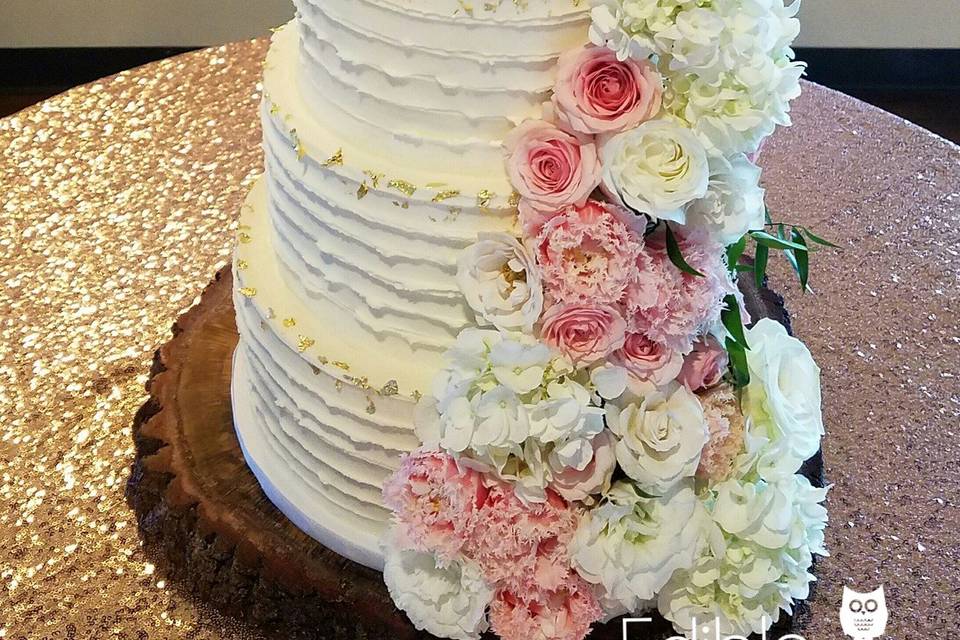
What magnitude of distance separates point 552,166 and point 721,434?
14.2 inches

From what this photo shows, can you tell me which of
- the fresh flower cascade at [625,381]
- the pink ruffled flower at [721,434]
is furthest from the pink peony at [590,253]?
the pink ruffled flower at [721,434]

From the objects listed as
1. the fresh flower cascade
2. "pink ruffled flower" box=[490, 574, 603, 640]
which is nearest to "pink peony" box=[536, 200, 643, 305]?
the fresh flower cascade

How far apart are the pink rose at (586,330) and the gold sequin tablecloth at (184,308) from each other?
0.60 metres

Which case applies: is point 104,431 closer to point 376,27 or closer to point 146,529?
point 146,529

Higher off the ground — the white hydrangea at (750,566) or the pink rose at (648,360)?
the pink rose at (648,360)

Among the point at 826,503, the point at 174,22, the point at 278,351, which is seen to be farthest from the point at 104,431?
the point at 174,22

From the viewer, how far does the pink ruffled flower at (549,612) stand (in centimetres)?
117

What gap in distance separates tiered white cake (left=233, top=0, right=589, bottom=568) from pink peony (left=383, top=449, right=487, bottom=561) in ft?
0.27

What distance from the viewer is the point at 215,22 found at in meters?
3.47

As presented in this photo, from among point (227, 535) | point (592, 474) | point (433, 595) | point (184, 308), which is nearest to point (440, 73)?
point (592, 474)

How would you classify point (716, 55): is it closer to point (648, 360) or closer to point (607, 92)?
point (607, 92)

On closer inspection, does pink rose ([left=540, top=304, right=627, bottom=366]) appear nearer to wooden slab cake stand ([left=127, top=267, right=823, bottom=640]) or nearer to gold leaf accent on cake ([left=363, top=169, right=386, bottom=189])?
gold leaf accent on cake ([left=363, top=169, right=386, bottom=189])

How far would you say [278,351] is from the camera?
1.29 metres

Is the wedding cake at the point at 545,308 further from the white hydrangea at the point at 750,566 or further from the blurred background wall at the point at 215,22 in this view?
the blurred background wall at the point at 215,22
